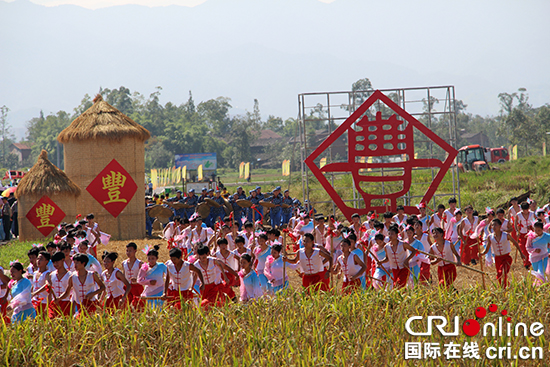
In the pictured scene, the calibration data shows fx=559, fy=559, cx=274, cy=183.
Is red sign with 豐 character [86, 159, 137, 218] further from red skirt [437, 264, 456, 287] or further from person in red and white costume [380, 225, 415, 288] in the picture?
red skirt [437, 264, 456, 287]

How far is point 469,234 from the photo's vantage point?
11.4 metres

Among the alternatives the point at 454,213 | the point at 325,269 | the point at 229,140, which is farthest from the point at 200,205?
the point at 229,140

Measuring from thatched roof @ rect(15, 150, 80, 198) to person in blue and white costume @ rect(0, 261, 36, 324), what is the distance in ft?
30.5

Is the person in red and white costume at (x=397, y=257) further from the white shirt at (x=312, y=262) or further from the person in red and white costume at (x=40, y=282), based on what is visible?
the person in red and white costume at (x=40, y=282)

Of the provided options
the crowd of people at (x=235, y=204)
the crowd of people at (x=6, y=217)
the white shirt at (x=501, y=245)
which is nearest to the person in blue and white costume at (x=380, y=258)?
the white shirt at (x=501, y=245)

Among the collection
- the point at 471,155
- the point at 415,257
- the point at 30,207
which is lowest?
the point at 415,257

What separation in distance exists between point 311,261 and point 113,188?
31.5 ft

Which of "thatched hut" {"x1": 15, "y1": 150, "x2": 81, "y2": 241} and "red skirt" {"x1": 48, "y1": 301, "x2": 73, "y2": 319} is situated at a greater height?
"thatched hut" {"x1": 15, "y1": 150, "x2": 81, "y2": 241}

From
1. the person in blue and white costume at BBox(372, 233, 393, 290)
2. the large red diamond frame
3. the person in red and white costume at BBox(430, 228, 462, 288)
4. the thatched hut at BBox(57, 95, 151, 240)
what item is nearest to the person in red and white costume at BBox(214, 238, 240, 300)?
the person in blue and white costume at BBox(372, 233, 393, 290)

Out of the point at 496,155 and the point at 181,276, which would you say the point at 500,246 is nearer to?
the point at 181,276

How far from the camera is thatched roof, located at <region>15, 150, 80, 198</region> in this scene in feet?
51.6

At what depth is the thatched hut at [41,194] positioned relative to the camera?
15.8 metres

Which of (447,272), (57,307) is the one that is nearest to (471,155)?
(447,272)

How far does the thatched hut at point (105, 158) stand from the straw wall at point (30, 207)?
2.05 ft
